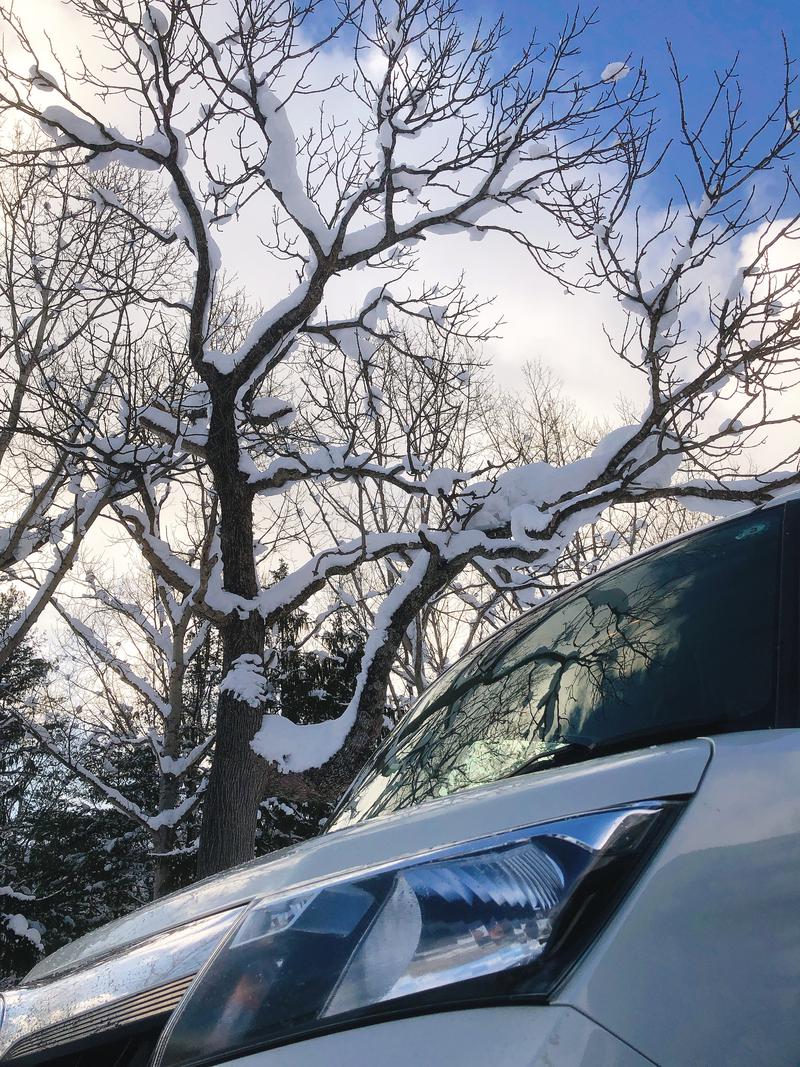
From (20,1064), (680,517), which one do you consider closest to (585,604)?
(20,1064)

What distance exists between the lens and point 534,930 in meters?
0.85

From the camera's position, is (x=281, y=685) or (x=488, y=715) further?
(x=281, y=685)

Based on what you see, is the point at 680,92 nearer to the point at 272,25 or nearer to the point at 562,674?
the point at 272,25

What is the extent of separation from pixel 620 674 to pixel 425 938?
2.38ft

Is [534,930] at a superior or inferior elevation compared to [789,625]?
inferior

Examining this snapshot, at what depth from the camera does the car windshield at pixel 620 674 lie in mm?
1262

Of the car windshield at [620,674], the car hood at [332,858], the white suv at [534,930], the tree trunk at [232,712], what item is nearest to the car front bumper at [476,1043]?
the white suv at [534,930]

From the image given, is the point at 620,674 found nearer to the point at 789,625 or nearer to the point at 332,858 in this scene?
the point at 789,625

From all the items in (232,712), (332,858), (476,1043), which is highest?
(232,712)

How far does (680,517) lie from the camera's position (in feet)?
47.5

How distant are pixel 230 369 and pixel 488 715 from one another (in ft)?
20.1

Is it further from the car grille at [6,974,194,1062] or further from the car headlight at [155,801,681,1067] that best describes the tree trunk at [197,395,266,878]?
the car headlight at [155,801,681,1067]

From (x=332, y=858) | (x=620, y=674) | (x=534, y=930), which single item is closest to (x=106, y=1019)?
(x=332, y=858)

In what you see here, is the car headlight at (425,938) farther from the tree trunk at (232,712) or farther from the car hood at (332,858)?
the tree trunk at (232,712)
